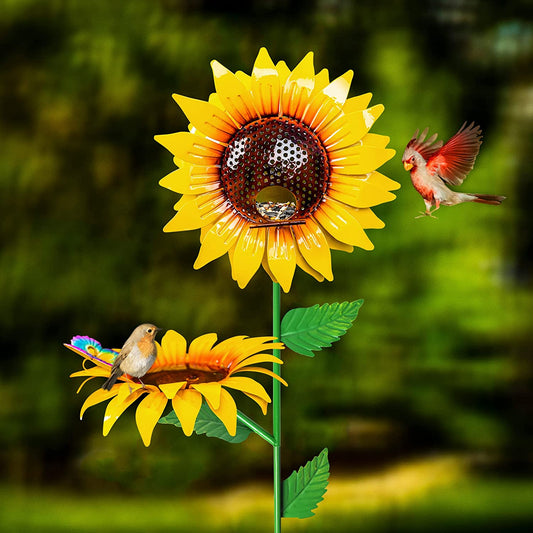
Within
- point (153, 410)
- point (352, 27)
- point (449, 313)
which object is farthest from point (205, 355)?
point (352, 27)

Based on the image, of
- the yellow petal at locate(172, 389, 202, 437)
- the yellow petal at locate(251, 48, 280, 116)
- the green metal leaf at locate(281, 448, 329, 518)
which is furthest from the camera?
the green metal leaf at locate(281, 448, 329, 518)

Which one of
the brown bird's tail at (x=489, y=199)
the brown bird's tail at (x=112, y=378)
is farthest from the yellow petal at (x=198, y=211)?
the brown bird's tail at (x=489, y=199)

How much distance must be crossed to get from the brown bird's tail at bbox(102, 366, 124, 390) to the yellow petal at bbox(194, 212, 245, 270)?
203 mm

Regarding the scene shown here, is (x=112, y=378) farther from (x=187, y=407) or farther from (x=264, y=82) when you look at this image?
(x=264, y=82)

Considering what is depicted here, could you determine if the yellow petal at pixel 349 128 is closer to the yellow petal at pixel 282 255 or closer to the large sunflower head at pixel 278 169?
the large sunflower head at pixel 278 169

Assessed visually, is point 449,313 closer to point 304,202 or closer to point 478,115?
point 478,115

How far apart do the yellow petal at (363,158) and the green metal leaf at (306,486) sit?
17.4 inches

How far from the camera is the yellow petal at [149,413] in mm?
942

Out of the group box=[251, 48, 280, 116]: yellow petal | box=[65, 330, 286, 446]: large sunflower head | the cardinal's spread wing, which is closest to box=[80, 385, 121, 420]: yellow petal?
box=[65, 330, 286, 446]: large sunflower head

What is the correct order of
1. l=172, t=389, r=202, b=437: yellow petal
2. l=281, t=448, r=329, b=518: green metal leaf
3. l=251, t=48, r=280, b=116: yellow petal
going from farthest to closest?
l=281, t=448, r=329, b=518: green metal leaf → l=251, t=48, r=280, b=116: yellow petal → l=172, t=389, r=202, b=437: yellow petal

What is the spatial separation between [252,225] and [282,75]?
0.73 ft

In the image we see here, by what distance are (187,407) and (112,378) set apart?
0.12 meters

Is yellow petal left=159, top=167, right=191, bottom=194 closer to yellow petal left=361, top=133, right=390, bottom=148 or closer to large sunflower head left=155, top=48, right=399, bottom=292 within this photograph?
large sunflower head left=155, top=48, right=399, bottom=292

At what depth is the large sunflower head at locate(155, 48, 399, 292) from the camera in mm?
1042
